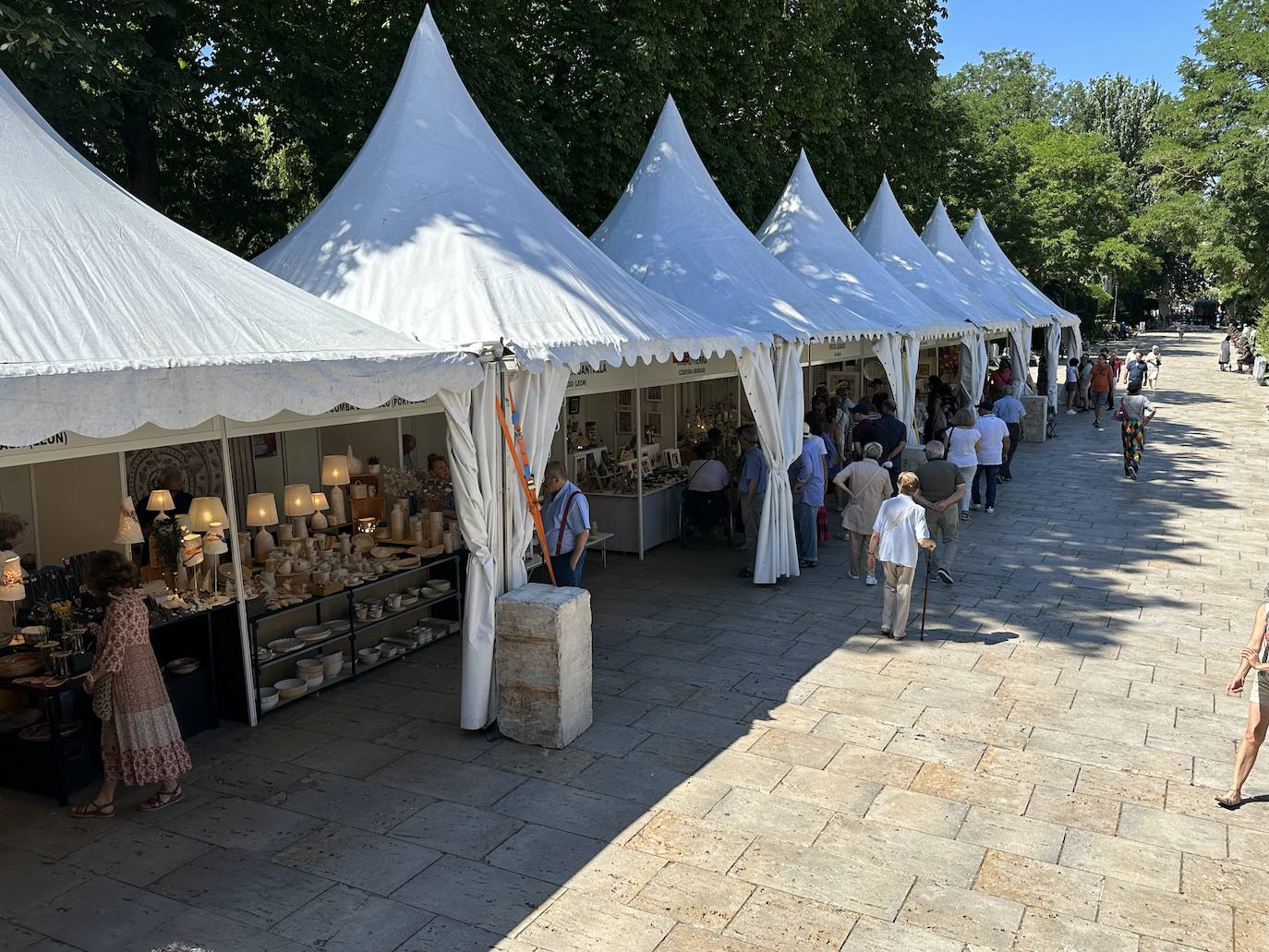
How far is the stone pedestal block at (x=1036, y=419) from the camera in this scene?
2153cm

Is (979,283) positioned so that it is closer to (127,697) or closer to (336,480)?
(336,480)

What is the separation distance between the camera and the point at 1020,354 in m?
21.9

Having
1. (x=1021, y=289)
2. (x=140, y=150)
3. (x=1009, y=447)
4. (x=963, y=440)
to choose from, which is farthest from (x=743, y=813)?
(x=1021, y=289)

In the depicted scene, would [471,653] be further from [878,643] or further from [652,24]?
[652,24]

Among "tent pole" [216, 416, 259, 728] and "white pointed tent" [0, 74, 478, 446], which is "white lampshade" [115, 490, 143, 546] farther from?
"white pointed tent" [0, 74, 478, 446]

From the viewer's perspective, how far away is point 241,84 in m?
13.1

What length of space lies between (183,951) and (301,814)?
3.62 m

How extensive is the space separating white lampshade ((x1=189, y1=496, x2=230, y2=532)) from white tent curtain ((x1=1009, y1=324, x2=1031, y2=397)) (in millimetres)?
17819

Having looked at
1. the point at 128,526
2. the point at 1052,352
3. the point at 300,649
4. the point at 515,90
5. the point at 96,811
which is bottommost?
the point at 96,811

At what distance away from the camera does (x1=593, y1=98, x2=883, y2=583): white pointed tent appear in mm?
Result: 10250

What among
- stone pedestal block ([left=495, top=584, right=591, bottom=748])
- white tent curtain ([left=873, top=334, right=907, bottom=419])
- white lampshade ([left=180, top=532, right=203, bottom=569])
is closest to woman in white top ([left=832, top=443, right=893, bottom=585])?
white tent curtain ([left=873, top=334, right=907, bottom=419])

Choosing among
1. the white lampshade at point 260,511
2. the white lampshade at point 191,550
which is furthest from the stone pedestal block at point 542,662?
the white lampshade at point 260,511

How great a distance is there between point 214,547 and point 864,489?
6219 mm

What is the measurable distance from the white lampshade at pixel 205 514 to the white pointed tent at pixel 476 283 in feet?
5.95
